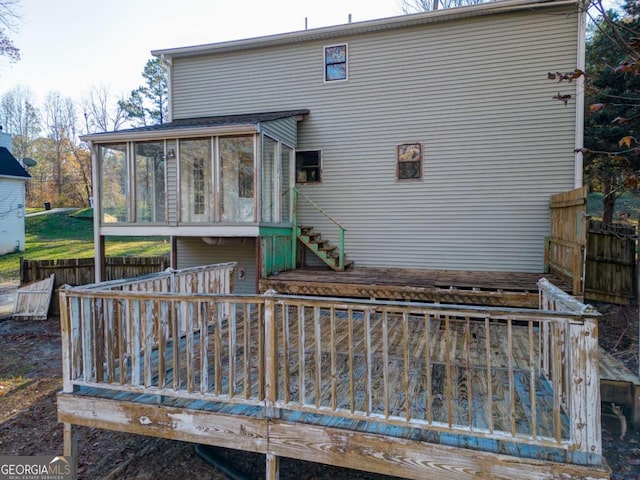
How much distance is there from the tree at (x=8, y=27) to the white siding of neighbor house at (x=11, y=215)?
911 centimetres

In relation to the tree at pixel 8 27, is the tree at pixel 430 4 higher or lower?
higher

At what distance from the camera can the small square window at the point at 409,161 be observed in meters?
8.44

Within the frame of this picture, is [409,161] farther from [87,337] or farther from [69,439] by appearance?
[69,439]

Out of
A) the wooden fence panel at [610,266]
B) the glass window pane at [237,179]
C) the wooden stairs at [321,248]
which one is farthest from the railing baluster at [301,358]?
the wooden fence panel at [610,266]

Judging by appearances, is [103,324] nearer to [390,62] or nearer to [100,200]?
[100,200]

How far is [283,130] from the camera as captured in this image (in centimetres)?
834

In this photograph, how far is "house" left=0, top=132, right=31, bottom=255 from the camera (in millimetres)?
18203

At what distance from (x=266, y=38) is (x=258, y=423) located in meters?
8.89

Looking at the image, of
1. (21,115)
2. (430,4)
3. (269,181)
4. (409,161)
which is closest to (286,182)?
(269,181)

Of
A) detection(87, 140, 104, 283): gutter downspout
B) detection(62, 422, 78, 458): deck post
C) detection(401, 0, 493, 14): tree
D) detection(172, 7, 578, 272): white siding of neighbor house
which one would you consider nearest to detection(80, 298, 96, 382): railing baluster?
detection(62, 422, 78, 458): deck post

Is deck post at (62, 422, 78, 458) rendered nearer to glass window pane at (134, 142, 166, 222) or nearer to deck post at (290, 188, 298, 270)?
glass window pane at (134, 142, 166, 222)

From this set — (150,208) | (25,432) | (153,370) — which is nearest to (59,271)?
(150,208)

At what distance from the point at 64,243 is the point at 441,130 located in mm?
20456

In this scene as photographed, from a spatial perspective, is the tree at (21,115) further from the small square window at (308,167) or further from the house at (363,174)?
the small square window at (308,167)
